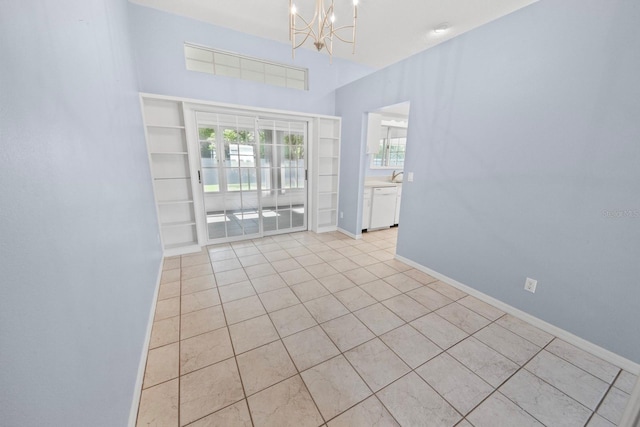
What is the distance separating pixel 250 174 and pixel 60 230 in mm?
3216

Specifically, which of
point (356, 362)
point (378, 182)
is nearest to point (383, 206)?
point (378, 182)

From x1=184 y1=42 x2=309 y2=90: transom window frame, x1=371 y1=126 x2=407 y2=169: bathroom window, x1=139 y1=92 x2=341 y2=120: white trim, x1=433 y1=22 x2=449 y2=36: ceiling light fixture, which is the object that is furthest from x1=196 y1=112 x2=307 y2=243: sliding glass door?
x1=433 y1=22 x2=449 y2=36: ceiling light fixture

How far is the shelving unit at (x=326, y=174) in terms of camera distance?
4.26 meters

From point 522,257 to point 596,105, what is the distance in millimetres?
1252

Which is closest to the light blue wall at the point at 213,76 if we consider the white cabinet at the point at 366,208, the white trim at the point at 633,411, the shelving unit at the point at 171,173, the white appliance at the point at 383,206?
the shelving unit at the point at 171,173

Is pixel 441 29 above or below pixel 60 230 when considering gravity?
above

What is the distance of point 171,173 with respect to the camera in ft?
10.8

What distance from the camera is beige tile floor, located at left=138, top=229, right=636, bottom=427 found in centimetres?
138

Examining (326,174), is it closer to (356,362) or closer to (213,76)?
(213,76)

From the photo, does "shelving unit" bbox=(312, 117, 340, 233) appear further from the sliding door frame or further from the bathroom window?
the bathroom window

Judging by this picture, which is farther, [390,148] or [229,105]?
[390,148]

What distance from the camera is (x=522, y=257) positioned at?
213 centimetres

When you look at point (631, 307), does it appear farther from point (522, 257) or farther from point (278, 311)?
point (278, 311)

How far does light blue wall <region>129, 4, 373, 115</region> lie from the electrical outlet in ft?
12.4
